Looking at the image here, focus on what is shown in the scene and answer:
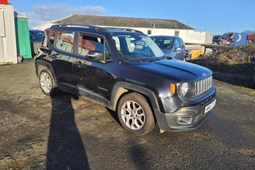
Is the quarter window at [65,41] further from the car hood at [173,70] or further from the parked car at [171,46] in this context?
the parked car at [171,46]

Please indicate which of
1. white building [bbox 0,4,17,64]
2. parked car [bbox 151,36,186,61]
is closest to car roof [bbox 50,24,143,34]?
parked car [bbox 151,36,186,61]

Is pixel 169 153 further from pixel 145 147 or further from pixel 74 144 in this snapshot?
pixel 74 144

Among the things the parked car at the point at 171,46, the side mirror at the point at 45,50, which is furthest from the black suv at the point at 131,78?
the parked car at the point at 171,46

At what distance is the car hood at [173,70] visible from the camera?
159 inches

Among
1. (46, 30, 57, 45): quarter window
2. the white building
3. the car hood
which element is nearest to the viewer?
the car hood

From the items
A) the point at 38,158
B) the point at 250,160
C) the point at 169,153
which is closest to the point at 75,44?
the point at 38,158

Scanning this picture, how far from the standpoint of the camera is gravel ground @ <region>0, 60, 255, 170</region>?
3.50 meters

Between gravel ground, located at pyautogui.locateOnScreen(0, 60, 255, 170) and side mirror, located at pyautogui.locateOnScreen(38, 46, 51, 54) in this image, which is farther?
side mirror, located at pyautogui.locateOnScreen(38, 46, 51, 54)

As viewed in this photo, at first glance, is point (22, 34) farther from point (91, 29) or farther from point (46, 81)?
point (91, 29)

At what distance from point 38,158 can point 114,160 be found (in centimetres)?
111

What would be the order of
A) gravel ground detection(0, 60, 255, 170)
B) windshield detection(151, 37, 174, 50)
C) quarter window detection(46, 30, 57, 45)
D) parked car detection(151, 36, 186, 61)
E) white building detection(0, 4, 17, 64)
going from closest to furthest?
gravel ground detection(0, 60, 255, 170) < quarter window detection(46, 30, 57, 45) < parked car detection(151, 36, 186, 61) < windshield detection(151, 37, 174, 50) < white building detection(0, 4, 17, 64)

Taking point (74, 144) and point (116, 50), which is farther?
point (116, 50)

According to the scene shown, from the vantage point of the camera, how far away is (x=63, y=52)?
5625mm

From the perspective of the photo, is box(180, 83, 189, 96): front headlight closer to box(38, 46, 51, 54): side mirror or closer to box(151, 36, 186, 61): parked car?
box(38, 46, 51, 54): side mirror
